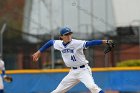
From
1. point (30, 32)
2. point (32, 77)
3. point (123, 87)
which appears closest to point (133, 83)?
point (123, 87)

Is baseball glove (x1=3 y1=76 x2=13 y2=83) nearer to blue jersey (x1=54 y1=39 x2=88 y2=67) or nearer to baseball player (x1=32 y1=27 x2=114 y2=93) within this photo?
baseball player (x1=32 y1=27 x2=114 y2=93)

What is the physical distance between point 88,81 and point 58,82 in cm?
518

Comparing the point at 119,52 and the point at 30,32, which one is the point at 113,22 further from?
the point at 30,32

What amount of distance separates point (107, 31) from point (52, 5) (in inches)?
94.9

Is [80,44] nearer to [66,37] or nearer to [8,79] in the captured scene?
[66,37]

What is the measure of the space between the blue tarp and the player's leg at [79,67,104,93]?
4623mm

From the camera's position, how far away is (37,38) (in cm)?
1842

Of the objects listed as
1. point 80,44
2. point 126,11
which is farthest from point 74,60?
point 126,11

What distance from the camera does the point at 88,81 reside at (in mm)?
10156

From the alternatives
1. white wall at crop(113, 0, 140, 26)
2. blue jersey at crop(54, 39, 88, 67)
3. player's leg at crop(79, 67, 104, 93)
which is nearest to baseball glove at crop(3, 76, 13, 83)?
blue jersey at crop(54, 39, 88, 67)

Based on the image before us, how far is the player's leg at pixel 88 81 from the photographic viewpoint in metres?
10.0

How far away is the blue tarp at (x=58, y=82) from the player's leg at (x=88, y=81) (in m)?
4.62

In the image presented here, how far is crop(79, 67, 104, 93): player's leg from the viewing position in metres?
10.0

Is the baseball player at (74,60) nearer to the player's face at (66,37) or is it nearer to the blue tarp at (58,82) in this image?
the player's face at (66,37)
